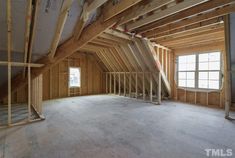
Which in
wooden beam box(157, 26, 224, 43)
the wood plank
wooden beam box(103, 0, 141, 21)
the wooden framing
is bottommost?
the wooden framing

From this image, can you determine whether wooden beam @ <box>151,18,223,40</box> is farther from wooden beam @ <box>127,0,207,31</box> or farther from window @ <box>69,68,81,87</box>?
window @ <box>69,68,81,87</box>

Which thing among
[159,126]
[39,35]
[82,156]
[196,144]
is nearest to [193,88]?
[159,126]

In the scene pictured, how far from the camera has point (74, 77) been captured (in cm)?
762

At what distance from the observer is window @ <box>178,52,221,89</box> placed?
5.18 metres

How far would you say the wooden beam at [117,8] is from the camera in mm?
2389

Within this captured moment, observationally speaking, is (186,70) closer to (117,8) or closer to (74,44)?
(117,8)

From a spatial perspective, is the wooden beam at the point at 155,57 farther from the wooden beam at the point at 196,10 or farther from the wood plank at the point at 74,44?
the wood plank at the point at 74,44

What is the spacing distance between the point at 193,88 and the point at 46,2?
5.79 m

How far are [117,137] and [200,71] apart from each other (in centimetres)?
469

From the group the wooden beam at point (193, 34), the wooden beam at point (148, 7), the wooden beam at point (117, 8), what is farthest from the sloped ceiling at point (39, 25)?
the wooden beam at point (193, 34)

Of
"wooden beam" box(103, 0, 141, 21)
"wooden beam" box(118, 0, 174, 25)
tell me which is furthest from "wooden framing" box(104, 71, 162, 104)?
"wooden beam" box(103, 0, 141, 21)

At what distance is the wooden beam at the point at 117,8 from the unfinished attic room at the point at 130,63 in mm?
16

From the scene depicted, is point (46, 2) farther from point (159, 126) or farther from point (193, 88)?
point (193, 88)

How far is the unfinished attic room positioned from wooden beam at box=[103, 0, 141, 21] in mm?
16
